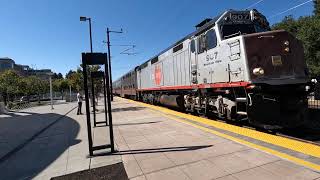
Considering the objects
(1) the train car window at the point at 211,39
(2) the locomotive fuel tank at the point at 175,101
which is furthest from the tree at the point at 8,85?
(1) the train car window at the point at 211,39

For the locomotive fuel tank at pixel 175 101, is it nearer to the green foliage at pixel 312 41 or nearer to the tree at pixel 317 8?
the green foliage at pixel 312 41

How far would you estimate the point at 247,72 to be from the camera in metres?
8.47

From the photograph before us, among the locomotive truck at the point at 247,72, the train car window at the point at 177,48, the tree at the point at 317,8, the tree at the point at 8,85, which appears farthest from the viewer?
the tree at the point at 8,85

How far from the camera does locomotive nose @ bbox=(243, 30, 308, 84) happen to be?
27.8ft

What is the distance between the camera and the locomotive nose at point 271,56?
848cm

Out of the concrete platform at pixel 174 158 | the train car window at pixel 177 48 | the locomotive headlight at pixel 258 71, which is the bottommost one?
the concrete platform at pixel 174 158

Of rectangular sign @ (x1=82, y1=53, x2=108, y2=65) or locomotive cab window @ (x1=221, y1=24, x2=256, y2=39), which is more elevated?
locomotive cab window @ (x1=221, y1=24, x2=256, y2=39)

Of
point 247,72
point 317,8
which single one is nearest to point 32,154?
point 247,72

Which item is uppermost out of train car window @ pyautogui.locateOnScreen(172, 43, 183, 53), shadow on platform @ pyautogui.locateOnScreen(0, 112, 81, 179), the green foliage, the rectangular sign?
the green foliage

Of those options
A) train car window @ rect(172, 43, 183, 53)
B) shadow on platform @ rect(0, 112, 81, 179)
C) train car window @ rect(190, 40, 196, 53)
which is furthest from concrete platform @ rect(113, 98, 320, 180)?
train car window @ rect(172, 43, 183, 53)

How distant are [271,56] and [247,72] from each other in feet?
2.95

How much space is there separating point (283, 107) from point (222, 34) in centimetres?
340

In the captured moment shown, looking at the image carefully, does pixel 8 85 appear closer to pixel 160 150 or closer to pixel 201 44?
pixel 201 44

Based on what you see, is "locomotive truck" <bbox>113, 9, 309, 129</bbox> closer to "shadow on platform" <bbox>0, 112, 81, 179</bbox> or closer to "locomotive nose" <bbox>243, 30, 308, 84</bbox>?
"locomotive nose" <bbox>243, 30, 308, 84</bbox>
